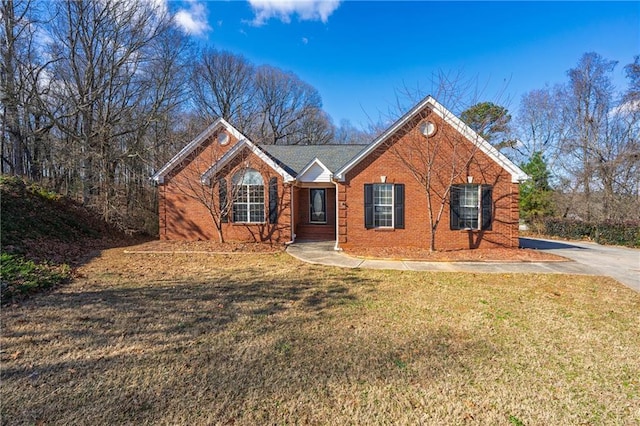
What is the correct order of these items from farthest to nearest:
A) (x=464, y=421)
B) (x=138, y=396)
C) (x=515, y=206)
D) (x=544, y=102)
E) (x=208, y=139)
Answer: (x=544, y=102), (x=208, y=139), (x=515, y=206), (x=138, y=396), (x=464, y=421)

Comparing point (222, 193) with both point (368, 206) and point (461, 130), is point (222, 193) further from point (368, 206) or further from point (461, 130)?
point (461, 130)

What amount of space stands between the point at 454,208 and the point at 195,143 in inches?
460

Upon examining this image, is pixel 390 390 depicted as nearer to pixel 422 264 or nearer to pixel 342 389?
pixel 342 389

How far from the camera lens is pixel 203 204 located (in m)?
12.6

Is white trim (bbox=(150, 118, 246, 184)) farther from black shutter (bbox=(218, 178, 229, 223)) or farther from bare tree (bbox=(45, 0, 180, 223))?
bare tree (bbox=(45, 0, 180, 223))

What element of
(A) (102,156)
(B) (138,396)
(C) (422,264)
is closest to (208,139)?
(A) (102,156)

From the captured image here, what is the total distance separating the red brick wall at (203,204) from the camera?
12.7 meters

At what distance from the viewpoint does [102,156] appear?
15.6m

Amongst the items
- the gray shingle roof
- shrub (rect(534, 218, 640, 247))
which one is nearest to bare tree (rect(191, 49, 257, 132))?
the gray shingle roof

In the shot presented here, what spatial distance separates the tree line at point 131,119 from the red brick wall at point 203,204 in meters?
2.61

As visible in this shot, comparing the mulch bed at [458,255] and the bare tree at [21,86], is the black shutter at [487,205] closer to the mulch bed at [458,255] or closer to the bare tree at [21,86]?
the mulch bed at [458,255]

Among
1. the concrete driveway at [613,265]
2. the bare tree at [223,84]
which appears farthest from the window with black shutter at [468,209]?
the bare tree at [223,84]

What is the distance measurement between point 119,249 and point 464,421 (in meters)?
13.0

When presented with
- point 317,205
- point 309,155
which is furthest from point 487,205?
point 309,155
